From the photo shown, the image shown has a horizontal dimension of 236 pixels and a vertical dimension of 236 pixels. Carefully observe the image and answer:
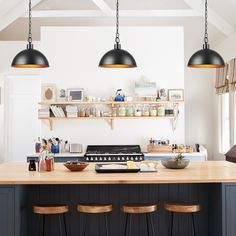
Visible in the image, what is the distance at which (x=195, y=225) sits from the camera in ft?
14.9

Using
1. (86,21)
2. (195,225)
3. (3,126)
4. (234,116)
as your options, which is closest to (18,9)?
(86,21)

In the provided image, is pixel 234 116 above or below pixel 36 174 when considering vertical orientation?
above

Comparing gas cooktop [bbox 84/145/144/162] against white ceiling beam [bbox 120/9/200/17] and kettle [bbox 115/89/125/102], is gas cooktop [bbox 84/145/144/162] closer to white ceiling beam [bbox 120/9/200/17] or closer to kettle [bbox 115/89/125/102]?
kettle [bbox 115/89/125/102]

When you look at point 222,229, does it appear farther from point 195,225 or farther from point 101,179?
point 101,179

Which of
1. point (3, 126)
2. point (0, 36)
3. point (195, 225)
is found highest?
point (0, 36)

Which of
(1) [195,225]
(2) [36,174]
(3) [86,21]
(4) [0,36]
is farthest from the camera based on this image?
(4) [0,36]

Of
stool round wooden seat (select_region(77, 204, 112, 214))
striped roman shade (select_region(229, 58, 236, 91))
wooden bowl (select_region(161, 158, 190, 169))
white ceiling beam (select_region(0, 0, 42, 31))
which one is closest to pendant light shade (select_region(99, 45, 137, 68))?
wooden bowl (select_region(161, 158, 190, 169))

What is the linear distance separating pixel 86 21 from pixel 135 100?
2342 millimetres

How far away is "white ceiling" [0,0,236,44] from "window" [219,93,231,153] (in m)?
1.22

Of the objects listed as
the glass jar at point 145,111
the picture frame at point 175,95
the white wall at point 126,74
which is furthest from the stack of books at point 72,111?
the picture frame at point 175,95

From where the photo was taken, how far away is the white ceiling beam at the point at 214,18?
8125 mm

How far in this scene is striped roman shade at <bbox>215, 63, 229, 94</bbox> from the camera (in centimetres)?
859

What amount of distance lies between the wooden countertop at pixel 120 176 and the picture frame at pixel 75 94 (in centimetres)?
282

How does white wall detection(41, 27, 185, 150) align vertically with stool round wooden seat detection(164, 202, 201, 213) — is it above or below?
above
